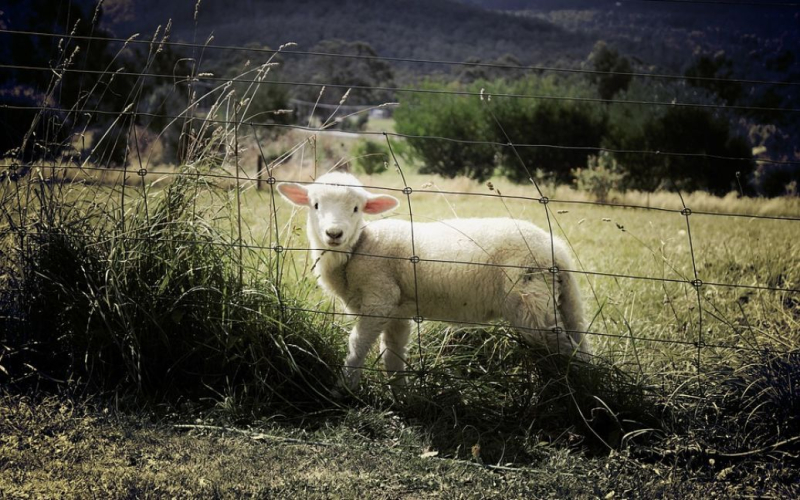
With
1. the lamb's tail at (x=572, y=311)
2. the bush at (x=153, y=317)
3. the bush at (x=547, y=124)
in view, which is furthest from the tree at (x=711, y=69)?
the bush at (x=153, y=317)

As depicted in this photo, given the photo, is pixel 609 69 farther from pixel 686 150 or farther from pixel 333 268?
pixel 333 268

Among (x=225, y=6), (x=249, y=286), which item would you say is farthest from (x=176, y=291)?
(x=225, y=6)

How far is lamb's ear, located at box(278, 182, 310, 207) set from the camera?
13.4 feet

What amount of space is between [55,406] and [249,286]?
115 centimetres

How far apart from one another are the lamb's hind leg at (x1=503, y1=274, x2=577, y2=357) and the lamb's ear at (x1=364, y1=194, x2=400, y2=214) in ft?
2.78

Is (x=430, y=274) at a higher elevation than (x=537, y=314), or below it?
higher

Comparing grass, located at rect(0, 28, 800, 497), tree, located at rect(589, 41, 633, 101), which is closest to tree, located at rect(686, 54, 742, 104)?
tree, located at rect(589, 41, 633, 101)

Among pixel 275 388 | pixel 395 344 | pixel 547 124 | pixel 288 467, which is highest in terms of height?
pixel 547 124

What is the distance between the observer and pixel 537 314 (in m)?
3.78

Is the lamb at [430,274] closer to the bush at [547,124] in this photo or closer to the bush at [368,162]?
the bush at [368,162]

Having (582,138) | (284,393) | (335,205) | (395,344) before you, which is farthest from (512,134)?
(284,393)

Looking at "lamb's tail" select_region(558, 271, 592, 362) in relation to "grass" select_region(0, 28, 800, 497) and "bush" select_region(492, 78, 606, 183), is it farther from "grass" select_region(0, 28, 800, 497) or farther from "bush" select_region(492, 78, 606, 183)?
"bush" select_region(492, 78, 606, 183)

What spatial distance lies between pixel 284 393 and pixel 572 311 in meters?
1.60

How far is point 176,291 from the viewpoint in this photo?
404 centimetres
